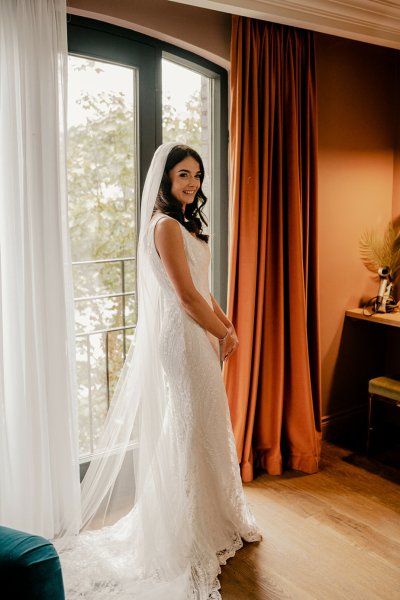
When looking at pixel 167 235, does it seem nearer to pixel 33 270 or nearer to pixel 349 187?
pixel 33 270

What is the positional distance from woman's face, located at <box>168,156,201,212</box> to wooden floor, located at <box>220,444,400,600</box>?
1.52 metres

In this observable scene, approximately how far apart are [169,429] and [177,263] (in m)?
0.68

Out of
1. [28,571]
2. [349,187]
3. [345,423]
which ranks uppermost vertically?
[349,187]

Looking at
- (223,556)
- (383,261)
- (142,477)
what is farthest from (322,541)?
(383,261)

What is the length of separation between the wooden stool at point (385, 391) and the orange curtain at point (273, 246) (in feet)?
1.13

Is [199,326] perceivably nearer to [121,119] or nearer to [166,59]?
[121,119]

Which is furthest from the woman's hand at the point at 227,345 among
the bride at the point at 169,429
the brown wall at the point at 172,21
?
the brown wall at the point at 172,21

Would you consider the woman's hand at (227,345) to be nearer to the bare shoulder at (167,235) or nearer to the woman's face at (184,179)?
the bare shoulder at (167,235)

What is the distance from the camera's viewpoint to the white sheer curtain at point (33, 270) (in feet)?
6.98

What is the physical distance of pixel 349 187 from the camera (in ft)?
11.8

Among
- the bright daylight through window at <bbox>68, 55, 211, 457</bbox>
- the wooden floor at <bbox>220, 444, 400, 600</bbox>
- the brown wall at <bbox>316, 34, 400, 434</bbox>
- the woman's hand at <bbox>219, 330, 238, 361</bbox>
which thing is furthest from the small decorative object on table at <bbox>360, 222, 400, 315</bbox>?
the woman's hand at <bbox>219, 330, 238, 361</bbox>

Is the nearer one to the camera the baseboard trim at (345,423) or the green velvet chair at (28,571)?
the green velvet chair at (28,571)

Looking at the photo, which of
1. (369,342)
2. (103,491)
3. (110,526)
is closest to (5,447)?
(103,491)

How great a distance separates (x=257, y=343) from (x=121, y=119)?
134 centimetres
